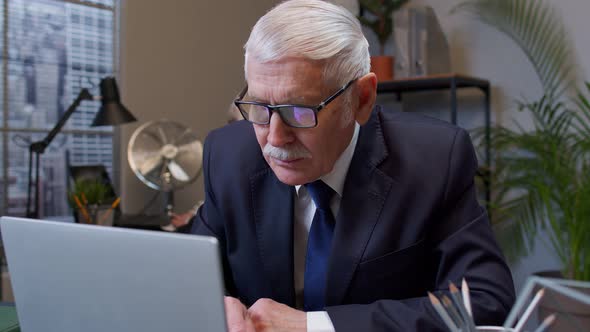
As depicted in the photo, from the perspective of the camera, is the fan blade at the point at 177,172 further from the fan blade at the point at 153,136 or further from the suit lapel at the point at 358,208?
the suit lapel at the point at 358,208

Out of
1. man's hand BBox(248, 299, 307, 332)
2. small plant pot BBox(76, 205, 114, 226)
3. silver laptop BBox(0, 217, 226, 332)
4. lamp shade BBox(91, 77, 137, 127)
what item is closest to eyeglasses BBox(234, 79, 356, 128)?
man's hand BBox(248, 299, 307, 332)

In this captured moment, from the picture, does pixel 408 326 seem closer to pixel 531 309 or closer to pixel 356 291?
pixel 356 291

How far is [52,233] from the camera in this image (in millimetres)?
749

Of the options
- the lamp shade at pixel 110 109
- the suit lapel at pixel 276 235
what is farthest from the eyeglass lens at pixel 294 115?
the lamp shade at pixel 110 109

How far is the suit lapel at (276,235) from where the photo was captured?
130 cm

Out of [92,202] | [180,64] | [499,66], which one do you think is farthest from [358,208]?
[180,64]

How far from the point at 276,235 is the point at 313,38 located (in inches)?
18.1

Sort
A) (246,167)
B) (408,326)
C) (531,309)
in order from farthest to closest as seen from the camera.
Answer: (246,167) < (408,326) < (531,309)

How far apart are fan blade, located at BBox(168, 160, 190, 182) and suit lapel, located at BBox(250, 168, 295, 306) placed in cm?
160

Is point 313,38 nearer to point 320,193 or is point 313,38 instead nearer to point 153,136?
point 320,193

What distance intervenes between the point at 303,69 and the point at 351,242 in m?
0.39

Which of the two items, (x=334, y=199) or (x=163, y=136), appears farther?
(x=163, y=136)

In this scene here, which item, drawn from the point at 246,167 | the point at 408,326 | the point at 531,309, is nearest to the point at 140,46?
the point at 246,167

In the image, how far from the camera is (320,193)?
1260 millimetres
